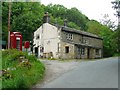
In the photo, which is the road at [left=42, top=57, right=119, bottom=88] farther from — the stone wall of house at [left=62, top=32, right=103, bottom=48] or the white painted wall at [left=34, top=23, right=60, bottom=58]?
the stone wall of house at [left=62, top=32, right=103, bottom=48]

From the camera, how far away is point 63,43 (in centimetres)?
4662

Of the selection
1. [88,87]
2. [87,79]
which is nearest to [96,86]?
[88,87]

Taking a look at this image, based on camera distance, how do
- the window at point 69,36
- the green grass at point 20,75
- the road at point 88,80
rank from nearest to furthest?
the green grass at point 20,75, the road at point 88,80, the window at point 69,36

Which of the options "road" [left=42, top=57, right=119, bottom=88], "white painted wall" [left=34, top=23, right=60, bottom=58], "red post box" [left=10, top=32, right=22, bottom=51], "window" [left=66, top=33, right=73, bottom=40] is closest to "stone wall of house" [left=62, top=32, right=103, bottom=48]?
"window" [left=66, top=33, right=73, bottom=40]

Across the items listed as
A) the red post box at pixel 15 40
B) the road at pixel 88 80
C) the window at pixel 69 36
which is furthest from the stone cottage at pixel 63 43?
the road at pixel 88 80

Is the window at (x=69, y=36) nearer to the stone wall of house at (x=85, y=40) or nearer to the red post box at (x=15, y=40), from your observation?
the stone wall of house at (x=85, y=40)

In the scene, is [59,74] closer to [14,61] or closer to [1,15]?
[14,61]

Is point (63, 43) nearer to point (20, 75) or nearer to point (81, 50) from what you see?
point (81, 50)

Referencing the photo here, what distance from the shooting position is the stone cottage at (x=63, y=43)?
46344 millimetres

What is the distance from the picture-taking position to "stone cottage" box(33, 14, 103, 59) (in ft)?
152

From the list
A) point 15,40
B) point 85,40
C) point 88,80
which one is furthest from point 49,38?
point 88,80

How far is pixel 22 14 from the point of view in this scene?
6412 cm

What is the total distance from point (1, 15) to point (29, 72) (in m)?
43.1

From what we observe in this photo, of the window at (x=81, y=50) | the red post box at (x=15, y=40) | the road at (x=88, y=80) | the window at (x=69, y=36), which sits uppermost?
the window at (x=69, y=36)
